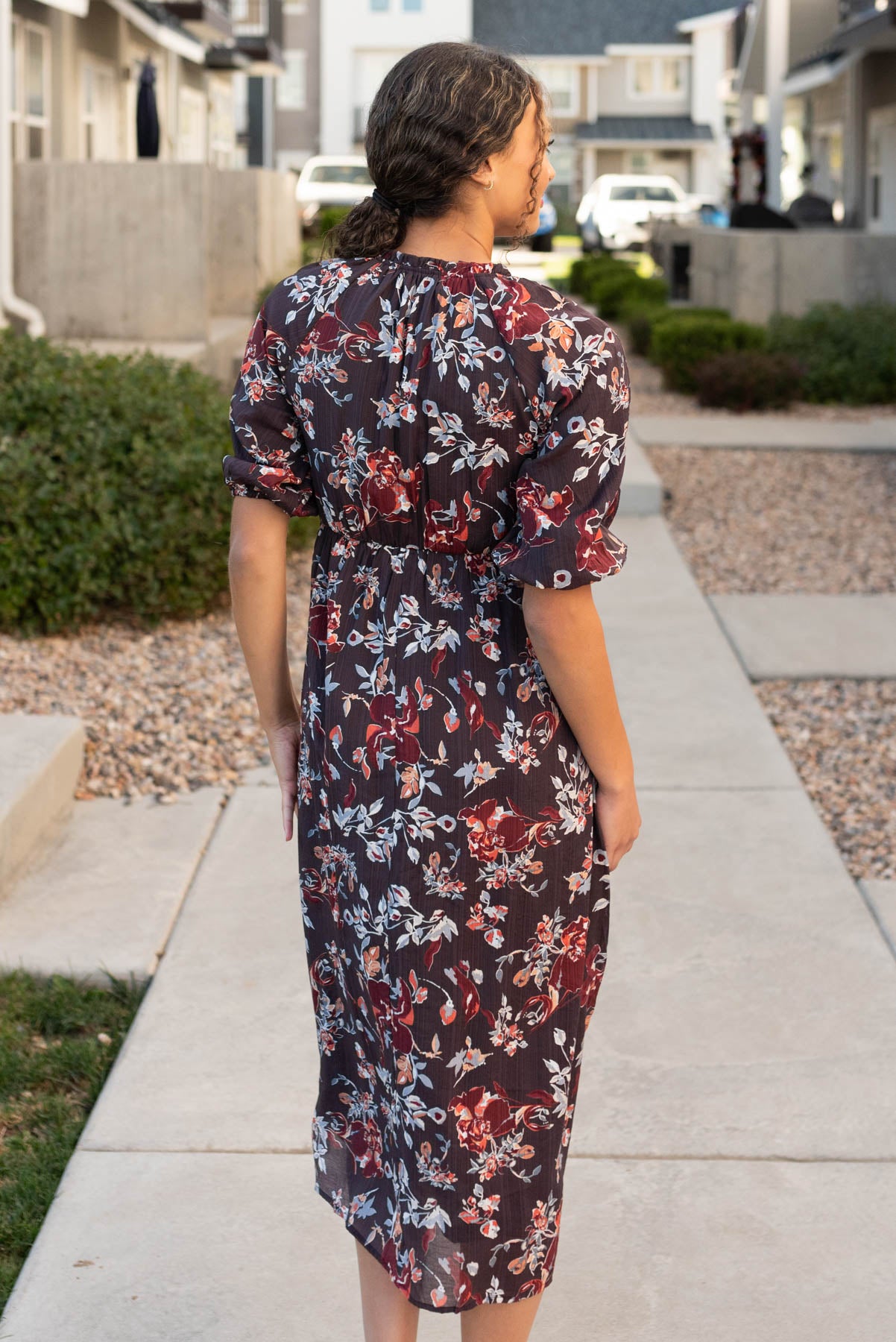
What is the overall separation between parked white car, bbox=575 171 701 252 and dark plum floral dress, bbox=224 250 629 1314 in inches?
1330

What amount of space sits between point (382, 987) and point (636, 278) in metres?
17.4

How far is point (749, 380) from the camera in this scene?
40.3 ft

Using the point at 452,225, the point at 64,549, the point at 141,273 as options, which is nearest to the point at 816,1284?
the point at 452,225

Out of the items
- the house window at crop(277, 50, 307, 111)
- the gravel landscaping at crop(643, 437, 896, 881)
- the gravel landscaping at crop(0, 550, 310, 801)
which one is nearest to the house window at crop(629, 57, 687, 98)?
the house window at crop(277, 50, 307, 111)

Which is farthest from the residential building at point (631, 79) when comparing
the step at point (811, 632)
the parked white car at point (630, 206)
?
the step at point (811, 632)

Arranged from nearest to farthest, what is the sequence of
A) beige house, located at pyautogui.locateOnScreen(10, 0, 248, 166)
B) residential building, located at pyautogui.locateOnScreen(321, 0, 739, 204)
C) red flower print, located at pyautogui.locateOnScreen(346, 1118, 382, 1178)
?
red flower print, located at pyautogui.locateOnScreen(346, 1118, 382, 1178), beige house, located at pyautogui.locateOnScreen(10, 0, 248, 166), residential building, located at pyautogui.locateOnScreen(321, 0, 739, 204)

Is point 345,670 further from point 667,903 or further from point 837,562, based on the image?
point 837,562

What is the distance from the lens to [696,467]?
10.2m

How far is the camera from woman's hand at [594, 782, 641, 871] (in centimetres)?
199

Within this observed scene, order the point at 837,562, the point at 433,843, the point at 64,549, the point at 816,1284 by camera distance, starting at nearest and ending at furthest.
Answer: the point at 433,843 < the point at 816,1284 < the point at 64,549 < the point at 837,562

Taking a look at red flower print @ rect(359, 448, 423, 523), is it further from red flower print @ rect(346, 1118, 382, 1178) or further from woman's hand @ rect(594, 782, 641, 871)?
red flower print @ rect(346, 1118, 382, 1178)

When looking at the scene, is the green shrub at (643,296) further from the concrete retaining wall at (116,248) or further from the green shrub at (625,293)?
the concrete retaining wall at (116,248)

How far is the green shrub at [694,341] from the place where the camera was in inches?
508

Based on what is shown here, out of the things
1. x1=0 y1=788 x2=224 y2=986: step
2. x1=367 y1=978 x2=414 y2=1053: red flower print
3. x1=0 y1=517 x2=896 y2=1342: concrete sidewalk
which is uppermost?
x1=367 y1=978 x2=414 y2=1053: red flower print
